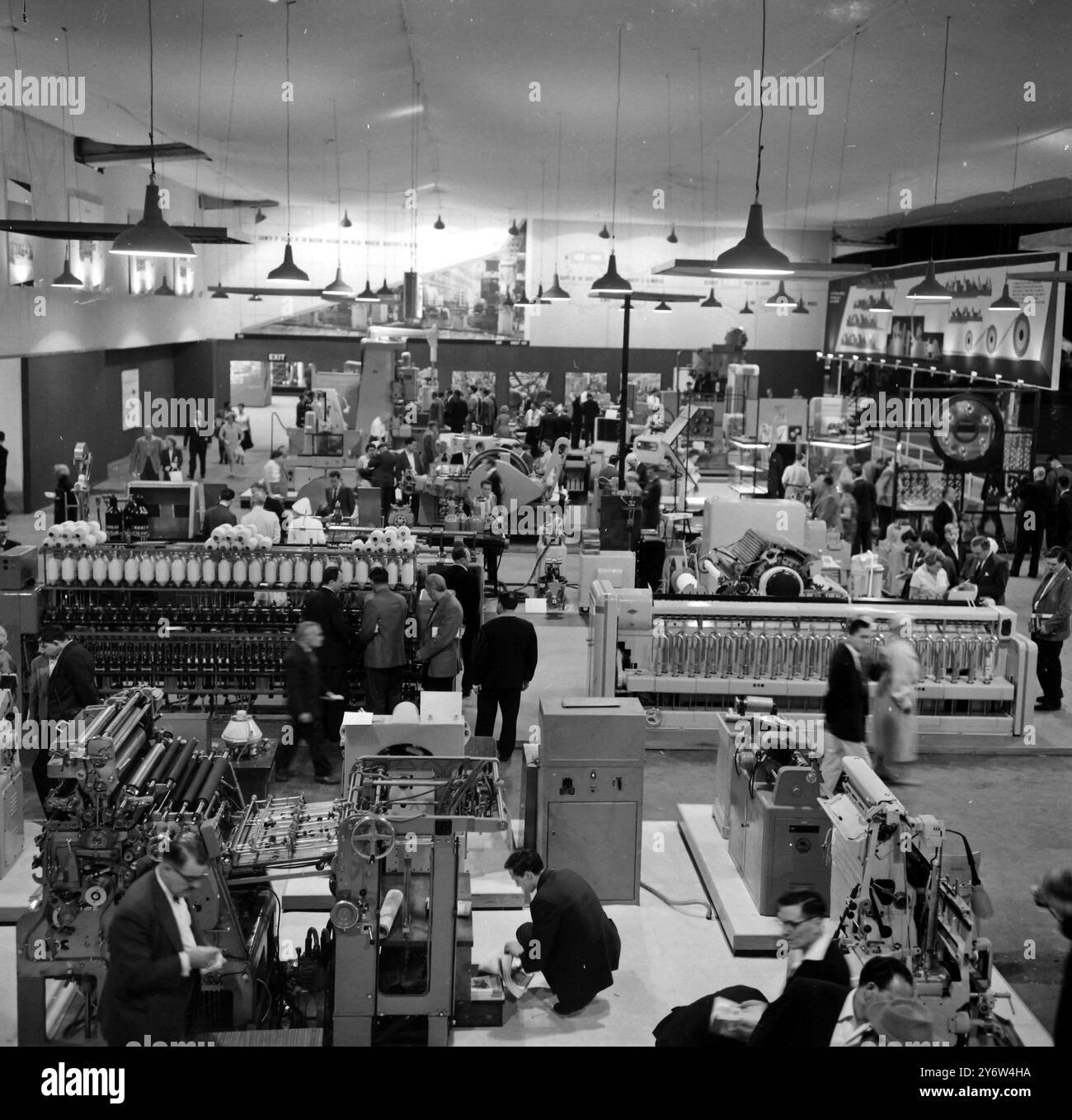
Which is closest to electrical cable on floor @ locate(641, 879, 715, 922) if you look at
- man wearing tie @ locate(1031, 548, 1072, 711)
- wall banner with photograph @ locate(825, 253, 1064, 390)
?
man wearing tie @ locate(1031, 548, 1072, 711)

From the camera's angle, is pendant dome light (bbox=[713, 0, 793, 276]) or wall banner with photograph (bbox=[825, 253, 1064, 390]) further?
wall banner with photograph (bbox=[825, 253, 1064, 390])

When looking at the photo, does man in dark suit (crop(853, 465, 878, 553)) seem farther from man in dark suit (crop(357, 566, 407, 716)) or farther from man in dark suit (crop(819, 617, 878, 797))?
man in dark suit (crop(357, 566, 407, 716))

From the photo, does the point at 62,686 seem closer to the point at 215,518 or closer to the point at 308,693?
the point at 308,693

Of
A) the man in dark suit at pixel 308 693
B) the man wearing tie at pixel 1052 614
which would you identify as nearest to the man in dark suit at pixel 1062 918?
the man in dark suit at pixel 308 693

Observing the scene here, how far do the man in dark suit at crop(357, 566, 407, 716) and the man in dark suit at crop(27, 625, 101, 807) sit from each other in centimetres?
208

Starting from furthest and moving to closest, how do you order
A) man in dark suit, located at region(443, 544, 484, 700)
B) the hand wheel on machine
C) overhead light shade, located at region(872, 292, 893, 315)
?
overhead light shade, located at region(872, 292, 893, 315) → man in dark suit, located at region(443, 544, 484, 700) → the hand wheel on machine

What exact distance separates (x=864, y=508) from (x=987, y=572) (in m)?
4.67

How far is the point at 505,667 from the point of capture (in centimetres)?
940

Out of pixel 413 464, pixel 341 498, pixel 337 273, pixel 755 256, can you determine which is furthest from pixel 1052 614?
pixel 337 273

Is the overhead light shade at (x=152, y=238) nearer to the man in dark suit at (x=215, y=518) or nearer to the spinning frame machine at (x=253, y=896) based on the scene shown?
the spinning frame machine at (x=253, y=896)

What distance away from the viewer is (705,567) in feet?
41.6

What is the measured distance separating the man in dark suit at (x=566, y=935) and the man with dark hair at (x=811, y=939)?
114 cm

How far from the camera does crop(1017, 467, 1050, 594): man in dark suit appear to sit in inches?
648
